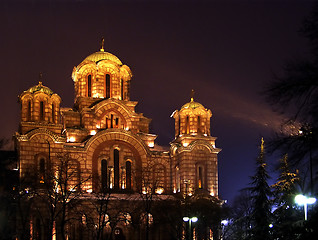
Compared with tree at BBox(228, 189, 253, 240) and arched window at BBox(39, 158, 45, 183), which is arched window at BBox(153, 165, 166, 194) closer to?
tree at BBox(228, 189, 253, 240)

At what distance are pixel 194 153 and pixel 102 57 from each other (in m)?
11.6

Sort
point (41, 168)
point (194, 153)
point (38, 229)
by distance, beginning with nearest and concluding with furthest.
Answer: point (38, 229) → point (41, 168) → point (194, 153)

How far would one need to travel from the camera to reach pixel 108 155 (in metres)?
49.2

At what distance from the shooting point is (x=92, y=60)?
52.4 metres

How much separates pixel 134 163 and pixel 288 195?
17.4 metres

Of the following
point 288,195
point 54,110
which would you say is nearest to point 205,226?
point 288,195

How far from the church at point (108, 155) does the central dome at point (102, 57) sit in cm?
9

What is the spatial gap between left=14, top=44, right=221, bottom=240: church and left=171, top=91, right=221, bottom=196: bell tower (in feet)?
0.27

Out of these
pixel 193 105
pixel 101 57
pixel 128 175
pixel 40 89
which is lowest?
pixel 128 175

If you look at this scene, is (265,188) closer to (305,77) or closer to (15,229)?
(15,229)

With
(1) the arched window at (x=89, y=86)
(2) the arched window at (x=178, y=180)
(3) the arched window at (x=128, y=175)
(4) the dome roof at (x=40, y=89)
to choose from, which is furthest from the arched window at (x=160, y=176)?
(4) the dome roof at (x=40, y=89)

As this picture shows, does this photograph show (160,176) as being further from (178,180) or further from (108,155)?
(108,155)

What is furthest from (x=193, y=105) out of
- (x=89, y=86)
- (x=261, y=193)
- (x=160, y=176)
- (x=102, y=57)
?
(x=261, y=193)

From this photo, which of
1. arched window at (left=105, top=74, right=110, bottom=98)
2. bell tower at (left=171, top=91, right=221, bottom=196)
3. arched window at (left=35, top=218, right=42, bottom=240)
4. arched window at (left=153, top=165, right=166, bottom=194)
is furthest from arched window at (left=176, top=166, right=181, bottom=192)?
arched window at (left=35, top=218, right=42, bottom=240)
